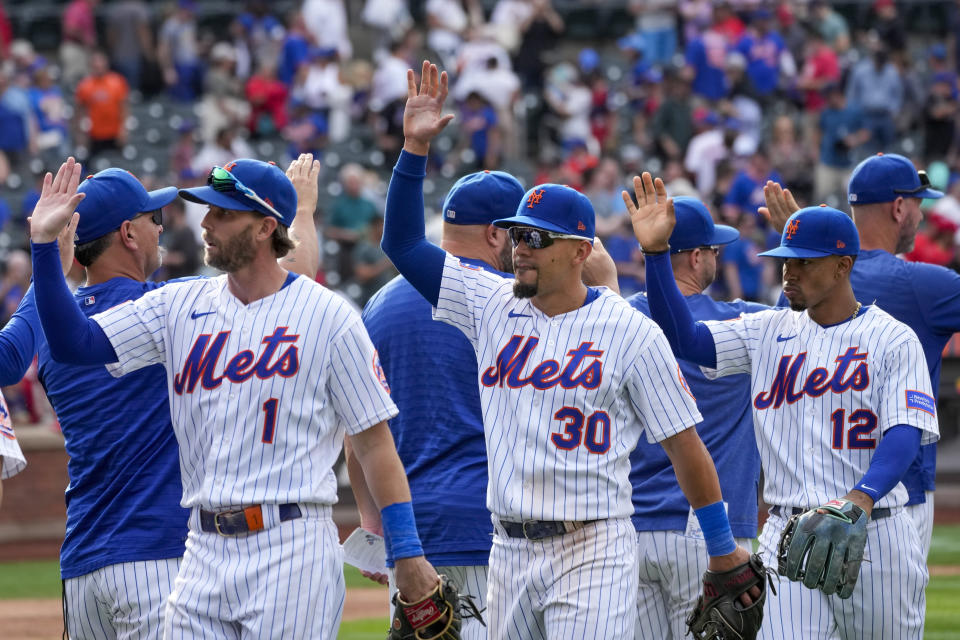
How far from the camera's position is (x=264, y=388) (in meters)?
4.42

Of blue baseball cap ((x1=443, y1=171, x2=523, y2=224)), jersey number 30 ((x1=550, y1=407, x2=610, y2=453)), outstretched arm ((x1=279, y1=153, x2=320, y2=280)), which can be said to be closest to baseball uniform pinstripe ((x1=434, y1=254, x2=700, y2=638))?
jersey number 30 ((x1=550, y1=407, x2=610, y2=453))

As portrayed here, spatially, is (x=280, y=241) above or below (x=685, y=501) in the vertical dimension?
above

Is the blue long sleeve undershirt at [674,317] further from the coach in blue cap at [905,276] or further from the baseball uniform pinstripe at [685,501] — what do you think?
the coach in blue cap at [905,276]

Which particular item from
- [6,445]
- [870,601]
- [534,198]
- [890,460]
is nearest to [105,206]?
[6,445]

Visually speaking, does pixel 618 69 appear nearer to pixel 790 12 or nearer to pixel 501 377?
pixel 790 12

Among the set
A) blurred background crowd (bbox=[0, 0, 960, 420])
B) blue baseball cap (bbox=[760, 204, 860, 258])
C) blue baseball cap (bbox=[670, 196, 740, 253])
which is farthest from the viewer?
blurred background crowd (bbox=[0, 0, 960, 420])

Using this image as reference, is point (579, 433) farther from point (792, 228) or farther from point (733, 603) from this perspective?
point (792, 228)

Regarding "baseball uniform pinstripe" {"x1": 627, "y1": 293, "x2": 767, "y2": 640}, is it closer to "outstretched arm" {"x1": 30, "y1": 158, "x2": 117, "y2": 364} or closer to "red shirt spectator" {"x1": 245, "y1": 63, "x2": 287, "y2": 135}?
"outstretched arm" {"x1": 30, "y1": 158, "x2": 117, "y2": 364}

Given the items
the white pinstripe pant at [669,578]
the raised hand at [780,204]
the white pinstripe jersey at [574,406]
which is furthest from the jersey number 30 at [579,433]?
the raised hand at [780,204]

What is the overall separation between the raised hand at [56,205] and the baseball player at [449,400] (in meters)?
1.33

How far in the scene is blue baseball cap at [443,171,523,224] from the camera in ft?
18.1

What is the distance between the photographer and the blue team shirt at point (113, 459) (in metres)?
4.86

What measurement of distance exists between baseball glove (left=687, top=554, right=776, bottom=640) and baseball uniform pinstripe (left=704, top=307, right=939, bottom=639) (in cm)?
42

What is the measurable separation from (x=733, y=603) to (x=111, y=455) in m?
2.09
